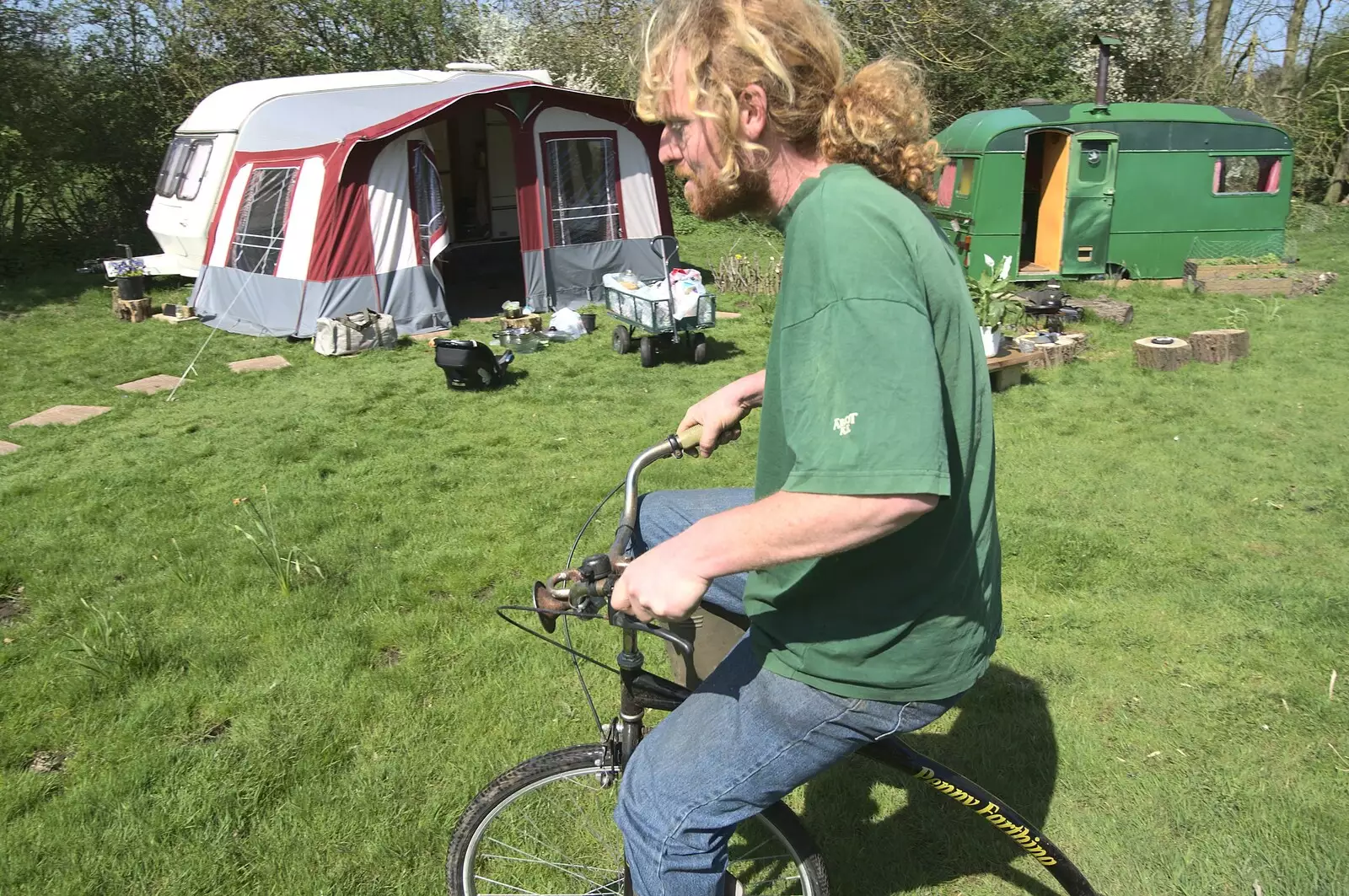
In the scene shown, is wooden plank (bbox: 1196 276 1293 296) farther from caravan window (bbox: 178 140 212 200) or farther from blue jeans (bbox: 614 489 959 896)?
caravan window (bbox: 178 140 212 200)

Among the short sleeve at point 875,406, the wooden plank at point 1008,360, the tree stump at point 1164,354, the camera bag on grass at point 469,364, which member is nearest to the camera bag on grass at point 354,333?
the camera bag on grass at point 469,364

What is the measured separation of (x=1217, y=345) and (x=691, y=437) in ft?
23.9

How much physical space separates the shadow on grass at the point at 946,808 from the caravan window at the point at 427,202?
7.97 metres

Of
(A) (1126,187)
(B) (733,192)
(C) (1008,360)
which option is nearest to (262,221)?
(C) (1008,360)

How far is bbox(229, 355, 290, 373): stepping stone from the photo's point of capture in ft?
27.5

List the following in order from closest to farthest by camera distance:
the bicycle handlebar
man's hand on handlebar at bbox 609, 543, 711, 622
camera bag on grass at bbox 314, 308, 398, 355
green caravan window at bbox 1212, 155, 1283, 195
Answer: man's hand on handlebar at bbox 609, 543, 711, 622, the bicycle handlebar, camera bag on grass at bbox 314, 308, 398, 355, green caravan window at bbox 1212, 155, 1283, 195

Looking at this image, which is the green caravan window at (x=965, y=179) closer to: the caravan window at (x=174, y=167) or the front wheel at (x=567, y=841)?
the caravan window at (x=174, y=167)

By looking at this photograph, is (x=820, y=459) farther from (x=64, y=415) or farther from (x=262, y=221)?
(x=262, y=221)

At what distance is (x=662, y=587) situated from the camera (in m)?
1.49

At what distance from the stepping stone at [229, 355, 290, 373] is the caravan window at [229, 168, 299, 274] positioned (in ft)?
5.25

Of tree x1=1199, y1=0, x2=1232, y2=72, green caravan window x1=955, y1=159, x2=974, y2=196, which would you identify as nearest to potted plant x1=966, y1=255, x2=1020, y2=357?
green caravan window x1=955, y1=159, x2=974, y2=196

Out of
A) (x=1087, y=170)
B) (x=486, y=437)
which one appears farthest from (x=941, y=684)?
(x=1087, y=170)

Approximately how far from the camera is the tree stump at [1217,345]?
7926 mm

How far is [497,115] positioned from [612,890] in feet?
43.1
